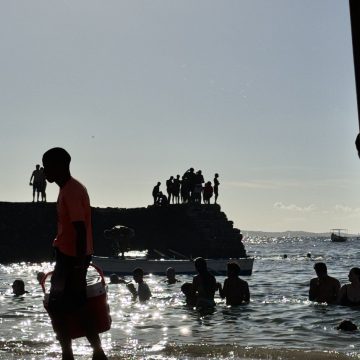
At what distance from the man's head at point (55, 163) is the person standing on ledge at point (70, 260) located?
0.09ft

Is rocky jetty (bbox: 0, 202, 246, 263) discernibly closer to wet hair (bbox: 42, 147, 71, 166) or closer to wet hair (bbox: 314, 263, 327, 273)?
wet hair (bbox: 314, 263, 327, 273)

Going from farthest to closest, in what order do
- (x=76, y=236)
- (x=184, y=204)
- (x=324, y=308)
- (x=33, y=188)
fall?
(x=184, y=204) → (x=33, y=188) → (x=324, y=308) → (x=76, y=236)

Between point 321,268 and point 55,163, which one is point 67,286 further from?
point 321,268

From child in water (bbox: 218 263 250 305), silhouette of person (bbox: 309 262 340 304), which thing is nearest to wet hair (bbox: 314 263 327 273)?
silhouette of person (bbox: 309 262 340 304)

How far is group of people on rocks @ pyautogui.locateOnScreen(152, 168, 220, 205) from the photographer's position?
137 ft

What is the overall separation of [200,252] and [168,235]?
2.73 metres

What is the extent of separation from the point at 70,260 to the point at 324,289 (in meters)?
11.3

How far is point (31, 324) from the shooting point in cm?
1338

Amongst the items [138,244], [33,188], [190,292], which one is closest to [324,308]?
[190,292]

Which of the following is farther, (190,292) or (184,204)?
(184,204)

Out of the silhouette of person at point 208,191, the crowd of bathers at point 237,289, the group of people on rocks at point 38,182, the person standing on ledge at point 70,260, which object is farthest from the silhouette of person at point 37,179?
the person standing on ledge at point 70,260

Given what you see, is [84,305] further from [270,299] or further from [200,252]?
[200,252]

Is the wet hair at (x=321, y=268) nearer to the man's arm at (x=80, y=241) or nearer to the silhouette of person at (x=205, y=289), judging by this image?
the silhouette of person at (x=205, y=289)

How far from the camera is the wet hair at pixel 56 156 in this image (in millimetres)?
6199
